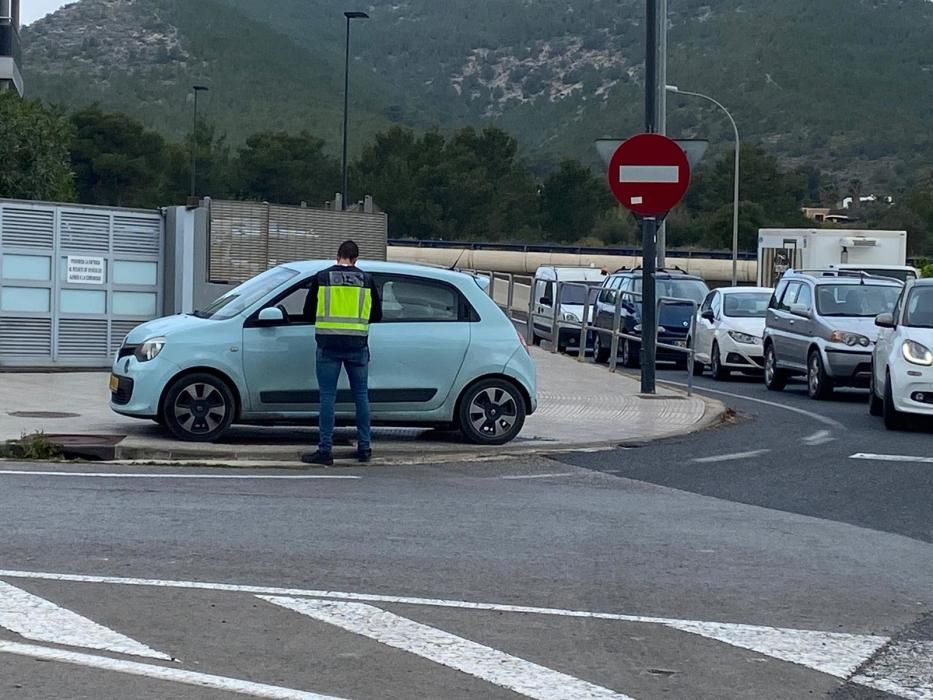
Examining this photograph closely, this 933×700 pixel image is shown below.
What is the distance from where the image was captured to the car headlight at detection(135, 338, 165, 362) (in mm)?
13195

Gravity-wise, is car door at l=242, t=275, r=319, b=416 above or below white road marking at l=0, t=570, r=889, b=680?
above

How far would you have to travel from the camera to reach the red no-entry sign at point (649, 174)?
17.6 meters

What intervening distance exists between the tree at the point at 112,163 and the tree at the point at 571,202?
23589mm

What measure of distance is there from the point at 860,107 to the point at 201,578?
107 metres

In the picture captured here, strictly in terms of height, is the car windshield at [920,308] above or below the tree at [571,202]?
below

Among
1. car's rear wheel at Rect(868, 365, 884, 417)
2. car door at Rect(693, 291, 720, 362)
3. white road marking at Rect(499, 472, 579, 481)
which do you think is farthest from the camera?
car door at Rect(693, 291, 720, 362)

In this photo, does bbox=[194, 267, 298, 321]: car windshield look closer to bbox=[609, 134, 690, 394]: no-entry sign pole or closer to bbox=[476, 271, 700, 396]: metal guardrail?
bbox=[609, 134, 690, 394]: no-entry sign pole

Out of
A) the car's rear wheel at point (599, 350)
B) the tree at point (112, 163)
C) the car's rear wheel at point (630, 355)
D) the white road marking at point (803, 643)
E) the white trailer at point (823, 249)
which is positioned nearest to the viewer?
the white road marking at point (803, 643)

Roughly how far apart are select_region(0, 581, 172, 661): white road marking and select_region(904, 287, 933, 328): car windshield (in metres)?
12.0

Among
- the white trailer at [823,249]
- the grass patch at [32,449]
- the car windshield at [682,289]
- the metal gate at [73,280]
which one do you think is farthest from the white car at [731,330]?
the grass patch at [32,449]

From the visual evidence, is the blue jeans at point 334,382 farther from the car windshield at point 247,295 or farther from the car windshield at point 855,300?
the car windshield at point 855,300

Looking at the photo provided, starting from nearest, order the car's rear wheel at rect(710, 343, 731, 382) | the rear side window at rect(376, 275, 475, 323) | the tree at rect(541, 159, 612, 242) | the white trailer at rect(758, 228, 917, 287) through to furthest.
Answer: the rear side window at rect(376, 275, 475, 323)
the car's rear wheel at rect(710, 343, 731, 382)
the white trailer at rect(758, 228, 917, 287)
the tree at rect(541, 159, 612, 242)

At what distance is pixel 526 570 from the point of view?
8.27 metres

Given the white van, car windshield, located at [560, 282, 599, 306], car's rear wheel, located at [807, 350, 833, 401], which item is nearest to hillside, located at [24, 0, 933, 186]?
the white van
